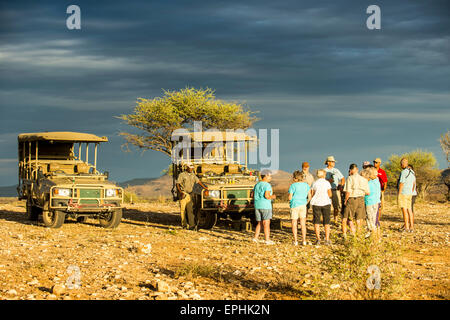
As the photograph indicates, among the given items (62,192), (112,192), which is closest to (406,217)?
(112,192)

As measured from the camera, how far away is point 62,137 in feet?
61.9

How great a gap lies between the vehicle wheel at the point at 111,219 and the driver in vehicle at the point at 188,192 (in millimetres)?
1883

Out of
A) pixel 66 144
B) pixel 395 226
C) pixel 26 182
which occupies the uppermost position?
pixel 66 144

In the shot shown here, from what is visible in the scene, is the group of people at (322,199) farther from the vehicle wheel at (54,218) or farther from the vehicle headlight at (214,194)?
the vehicle wheel at (54,218)

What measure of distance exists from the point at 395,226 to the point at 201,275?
946 cm

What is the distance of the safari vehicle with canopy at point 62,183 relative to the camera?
1598cm

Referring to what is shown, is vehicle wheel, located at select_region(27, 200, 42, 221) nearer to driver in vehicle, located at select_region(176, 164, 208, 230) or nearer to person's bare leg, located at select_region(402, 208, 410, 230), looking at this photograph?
driver in vehicle, located at select_region(176, 164, 208, 230)

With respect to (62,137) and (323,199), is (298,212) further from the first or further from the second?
(62,137)

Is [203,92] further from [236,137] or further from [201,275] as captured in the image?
[201,275]

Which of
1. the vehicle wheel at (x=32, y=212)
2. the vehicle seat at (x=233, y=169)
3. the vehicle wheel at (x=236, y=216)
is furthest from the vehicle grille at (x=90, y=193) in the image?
the vehicle seat at (x=233, y=169)

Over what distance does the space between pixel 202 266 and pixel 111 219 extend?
7775 millimetres
